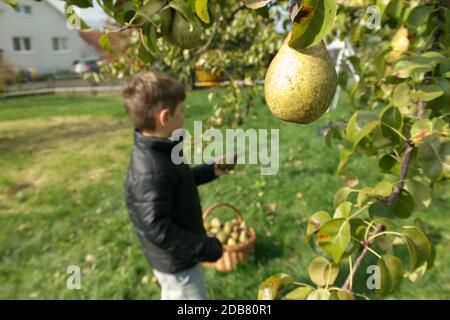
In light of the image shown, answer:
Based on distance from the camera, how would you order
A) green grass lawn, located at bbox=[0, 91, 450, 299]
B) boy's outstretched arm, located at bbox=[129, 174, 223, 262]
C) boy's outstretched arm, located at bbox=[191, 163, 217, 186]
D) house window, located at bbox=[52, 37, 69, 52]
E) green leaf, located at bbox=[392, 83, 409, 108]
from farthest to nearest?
house window, located at bbox=[52, 37, 69, 52]
green grass lawn, located at bbox=[0, 91, 450, 299]
boy's outstretched arm, located at bbox=[191, 163, 217, 186]
boy's outstretched arm, located at bbox=[129, 174, 223, 262]
green leaf, located at bbox=[392, 83, 409, 108]

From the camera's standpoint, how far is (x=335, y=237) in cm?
94

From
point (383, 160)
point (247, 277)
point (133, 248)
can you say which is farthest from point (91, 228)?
point (383, 160)

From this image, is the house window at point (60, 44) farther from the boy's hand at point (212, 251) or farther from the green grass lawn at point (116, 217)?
the boy's hand at point (212, 251)

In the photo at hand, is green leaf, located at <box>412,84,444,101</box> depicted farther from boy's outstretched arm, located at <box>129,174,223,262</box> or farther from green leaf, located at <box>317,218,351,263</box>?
boy's outstretched arm, located at <box>129,174,223,262</box>

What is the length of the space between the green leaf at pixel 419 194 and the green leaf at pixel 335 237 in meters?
0.27

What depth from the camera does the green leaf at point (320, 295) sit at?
1.01m

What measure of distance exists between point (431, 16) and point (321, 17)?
0.90 m

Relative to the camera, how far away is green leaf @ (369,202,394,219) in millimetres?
1014

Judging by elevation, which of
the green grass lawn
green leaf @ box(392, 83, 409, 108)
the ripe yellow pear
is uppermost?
the ripe yellow pear

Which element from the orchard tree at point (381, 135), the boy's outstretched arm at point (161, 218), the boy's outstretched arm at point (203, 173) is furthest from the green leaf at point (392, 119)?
the boy's outstretched arm at point (203, 173)

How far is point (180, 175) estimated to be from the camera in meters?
2.40

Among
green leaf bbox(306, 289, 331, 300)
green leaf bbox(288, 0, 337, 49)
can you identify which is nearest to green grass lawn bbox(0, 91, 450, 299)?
green leaf bbox(306, 289, 331, 300)

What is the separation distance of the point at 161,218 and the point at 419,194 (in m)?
1.49

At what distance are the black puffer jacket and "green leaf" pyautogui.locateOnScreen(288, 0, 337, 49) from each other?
1.76m
